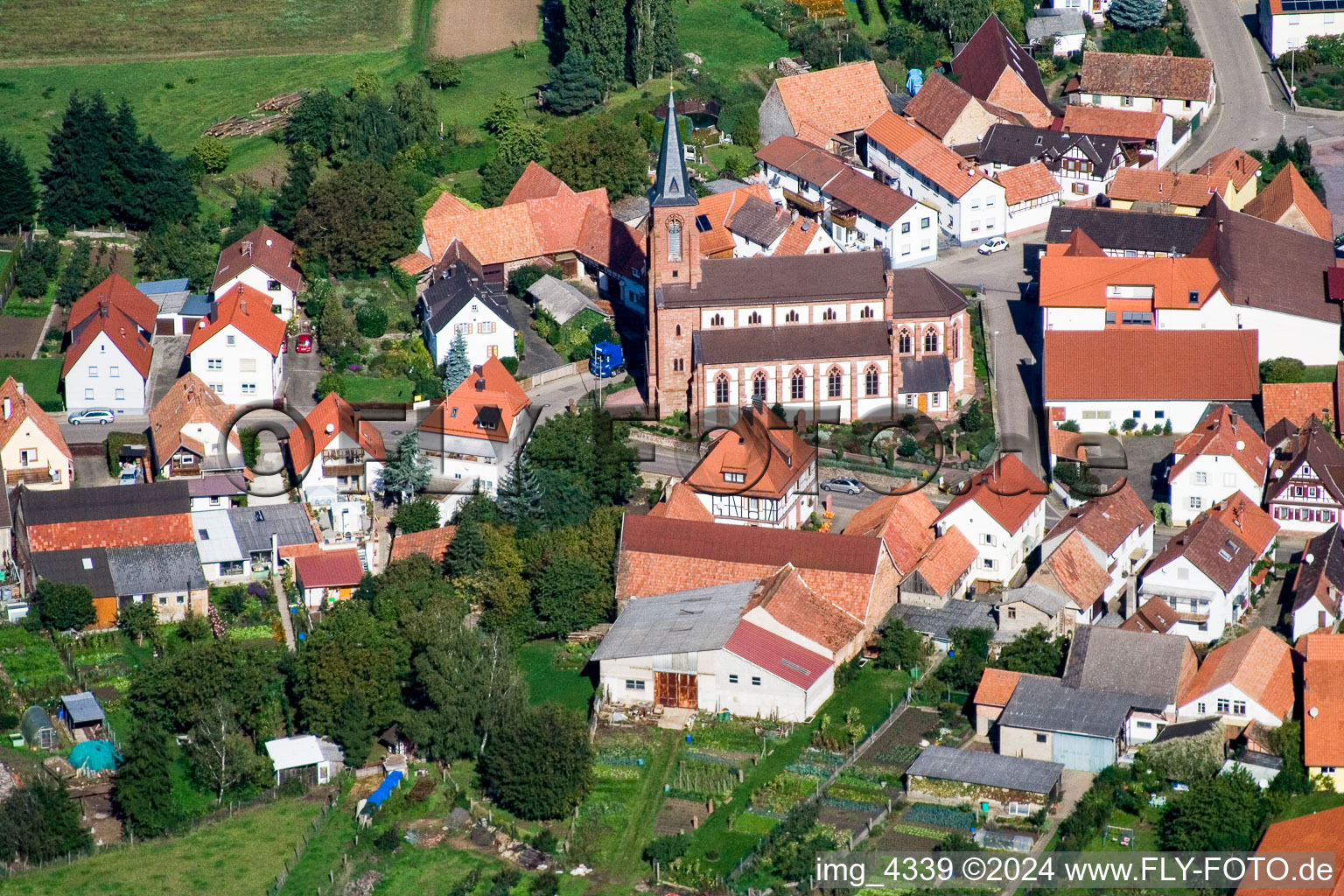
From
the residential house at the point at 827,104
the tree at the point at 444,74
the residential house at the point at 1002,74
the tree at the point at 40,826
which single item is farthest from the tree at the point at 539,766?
the tree at the point at 444,74

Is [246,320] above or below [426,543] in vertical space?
above

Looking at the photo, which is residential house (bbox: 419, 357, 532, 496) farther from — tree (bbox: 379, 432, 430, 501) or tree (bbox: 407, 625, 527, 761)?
tree (bbox: 407, 625, 527, 761)

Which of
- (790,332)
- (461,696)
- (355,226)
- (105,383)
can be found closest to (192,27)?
(355,226)

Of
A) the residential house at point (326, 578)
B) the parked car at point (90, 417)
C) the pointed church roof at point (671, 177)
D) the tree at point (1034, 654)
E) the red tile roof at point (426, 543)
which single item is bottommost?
the tree at point (1034, 654)

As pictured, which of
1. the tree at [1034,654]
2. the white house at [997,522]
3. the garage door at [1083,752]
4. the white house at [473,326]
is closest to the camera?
the garage door at [1083,752]

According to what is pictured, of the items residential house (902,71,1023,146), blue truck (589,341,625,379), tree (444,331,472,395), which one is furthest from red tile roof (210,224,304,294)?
residential house (902,71,1023,146)

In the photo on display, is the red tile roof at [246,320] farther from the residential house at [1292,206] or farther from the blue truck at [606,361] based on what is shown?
the residential house at [1292,206]

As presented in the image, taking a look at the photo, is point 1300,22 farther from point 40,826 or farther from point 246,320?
point 40,826
